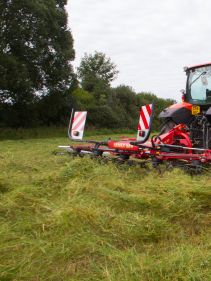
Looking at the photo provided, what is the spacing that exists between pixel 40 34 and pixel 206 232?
19316mm

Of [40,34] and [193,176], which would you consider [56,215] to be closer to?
[193,176]

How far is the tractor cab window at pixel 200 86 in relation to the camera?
7.90 meters

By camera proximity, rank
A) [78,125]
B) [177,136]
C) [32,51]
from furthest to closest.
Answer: [32,51] → [78,125] → [177,136]

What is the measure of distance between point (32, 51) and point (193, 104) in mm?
14575

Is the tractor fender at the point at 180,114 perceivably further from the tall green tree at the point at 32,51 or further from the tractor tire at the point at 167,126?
the tall green tree at the point at 32,51

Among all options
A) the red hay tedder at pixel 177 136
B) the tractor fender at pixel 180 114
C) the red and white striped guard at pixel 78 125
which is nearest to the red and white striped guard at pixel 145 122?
the red hay tedder at pixel 177 136

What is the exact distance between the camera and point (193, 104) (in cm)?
816

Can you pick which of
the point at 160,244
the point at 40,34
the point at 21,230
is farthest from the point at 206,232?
the point at 40,34

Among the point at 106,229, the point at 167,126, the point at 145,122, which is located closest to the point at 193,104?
the point at 167,126

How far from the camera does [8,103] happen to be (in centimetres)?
2194

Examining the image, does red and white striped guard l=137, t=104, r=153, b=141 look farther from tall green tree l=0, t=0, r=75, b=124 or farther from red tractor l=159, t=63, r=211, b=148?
tall green tree l=0, t=0, r=75, b=124

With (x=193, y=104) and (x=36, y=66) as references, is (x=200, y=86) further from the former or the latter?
(x=36, y=66)

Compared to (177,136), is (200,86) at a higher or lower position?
higher

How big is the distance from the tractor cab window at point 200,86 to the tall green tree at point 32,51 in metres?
12.6
